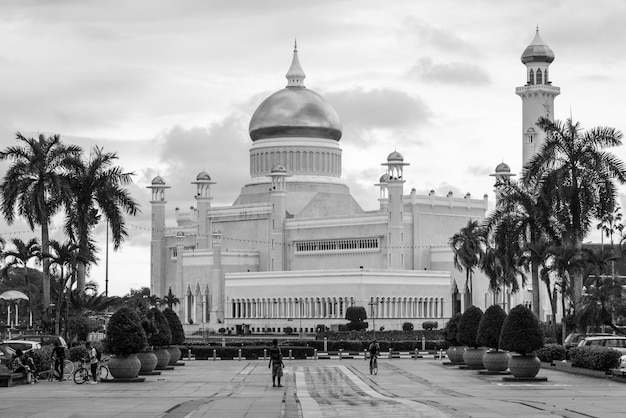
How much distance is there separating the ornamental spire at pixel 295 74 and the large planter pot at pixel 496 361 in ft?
254

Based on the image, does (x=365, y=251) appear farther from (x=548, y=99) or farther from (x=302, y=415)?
(x=302, y=415)

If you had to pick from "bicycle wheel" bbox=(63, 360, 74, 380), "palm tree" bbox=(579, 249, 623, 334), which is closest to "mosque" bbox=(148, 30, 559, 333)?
"palm tree" bbox=(579, 249, 623, 334)

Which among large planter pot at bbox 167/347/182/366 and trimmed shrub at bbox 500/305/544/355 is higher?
trimmed shrub at bbox 500/305/544/355

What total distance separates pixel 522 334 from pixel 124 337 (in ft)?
39.5

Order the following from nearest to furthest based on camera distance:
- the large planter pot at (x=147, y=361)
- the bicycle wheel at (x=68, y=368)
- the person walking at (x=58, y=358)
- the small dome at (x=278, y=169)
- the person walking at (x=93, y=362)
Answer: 1. the person walking at (x=93, y=362)
2. the person walking at (x=58, y=358)
3. the bicycle wheel at (x=68, y=368)
4. the large planter pot at (x=147, y=361)
5. the small dome at (x=278, y=169)

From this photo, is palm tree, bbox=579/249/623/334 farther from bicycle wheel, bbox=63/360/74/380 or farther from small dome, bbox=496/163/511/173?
small dome, bbox=496/163/511/173

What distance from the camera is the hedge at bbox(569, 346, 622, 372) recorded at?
4000cm

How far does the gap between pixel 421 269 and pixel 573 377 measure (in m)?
66.7

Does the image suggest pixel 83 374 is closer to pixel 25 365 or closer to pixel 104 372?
pixel 25 365

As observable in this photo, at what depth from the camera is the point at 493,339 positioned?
4503 cm

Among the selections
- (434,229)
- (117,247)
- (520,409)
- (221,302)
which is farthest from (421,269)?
(520,409)

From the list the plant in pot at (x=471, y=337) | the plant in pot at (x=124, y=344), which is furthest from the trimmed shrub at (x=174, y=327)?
the plant in pot at (x=124, y=344)

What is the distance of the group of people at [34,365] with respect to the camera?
38969mm

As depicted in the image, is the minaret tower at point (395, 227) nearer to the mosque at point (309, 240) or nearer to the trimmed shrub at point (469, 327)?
the mosque at point (309, 240)
